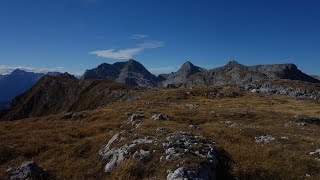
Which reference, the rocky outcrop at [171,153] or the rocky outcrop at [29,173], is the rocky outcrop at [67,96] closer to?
the rocky outcrop at [171,153]

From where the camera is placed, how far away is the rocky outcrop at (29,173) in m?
19.1

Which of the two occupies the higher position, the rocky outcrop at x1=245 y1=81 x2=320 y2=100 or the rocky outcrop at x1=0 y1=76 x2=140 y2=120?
the rocky outcrop at x1=245 y1=81 x2=320 y2=100

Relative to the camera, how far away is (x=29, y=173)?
754 inches

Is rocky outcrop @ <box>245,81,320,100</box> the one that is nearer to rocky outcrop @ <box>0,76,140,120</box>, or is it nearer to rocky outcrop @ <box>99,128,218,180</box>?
rocky outcrop @ <box>0,76,140,120</box>

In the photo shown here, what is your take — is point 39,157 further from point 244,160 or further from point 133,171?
point 244,160

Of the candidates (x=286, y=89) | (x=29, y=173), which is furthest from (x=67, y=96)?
(x=29, y=173)

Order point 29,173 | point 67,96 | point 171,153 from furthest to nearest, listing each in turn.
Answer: point 67,96
point 171,153
point 29,173

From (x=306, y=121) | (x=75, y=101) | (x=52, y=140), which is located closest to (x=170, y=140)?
(x=52, y=140)

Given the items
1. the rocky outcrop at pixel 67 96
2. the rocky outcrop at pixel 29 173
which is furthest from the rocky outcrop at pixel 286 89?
the rocky outcrop at pixel 29 173

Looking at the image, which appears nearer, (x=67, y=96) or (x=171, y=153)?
(x=171, y=153)

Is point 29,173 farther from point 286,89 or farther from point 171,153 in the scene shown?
point 286,89

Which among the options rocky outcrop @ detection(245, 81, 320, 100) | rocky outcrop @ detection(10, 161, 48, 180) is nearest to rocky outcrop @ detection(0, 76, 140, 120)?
rocky outcrop @ detection(245, 81, 320, 100)

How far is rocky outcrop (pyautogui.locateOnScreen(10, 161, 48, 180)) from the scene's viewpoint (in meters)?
19.1

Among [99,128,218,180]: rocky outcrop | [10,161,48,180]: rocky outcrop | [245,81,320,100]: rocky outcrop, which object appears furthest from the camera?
[245,81,320,100]: rocky outcrop
